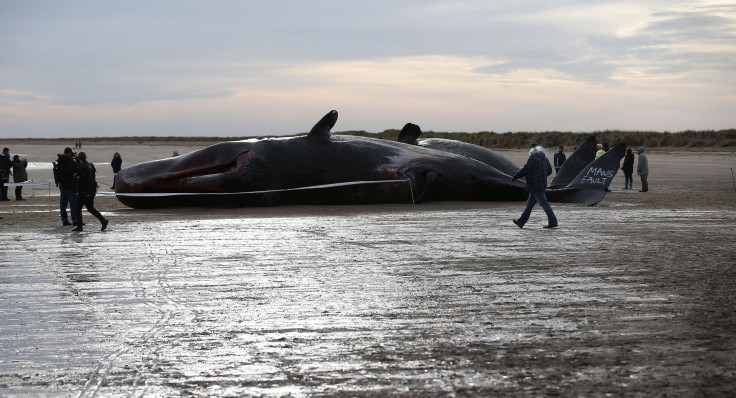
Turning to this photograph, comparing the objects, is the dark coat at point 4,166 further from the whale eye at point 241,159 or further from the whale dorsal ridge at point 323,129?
the whale dorsal ridge at point 323,129

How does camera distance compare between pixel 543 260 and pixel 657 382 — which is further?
pixel 543 260

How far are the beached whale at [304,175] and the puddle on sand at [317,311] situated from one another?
446 centimetres

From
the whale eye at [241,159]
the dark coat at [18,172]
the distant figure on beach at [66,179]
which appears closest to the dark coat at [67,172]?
the distant figure on beach at [66,179]

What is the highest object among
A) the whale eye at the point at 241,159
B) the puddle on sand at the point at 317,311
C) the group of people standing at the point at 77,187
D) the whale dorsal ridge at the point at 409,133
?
the whale dorsal ridge at the point at 409,133

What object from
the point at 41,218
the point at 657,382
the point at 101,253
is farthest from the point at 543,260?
the point at 41,218

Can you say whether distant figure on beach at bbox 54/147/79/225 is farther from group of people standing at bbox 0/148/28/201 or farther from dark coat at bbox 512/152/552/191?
dark coat at bbox 512/152/552/191

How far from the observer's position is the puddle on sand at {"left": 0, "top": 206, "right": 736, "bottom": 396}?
484 cm

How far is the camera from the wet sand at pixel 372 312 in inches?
187

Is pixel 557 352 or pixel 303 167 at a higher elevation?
pixel 303 167

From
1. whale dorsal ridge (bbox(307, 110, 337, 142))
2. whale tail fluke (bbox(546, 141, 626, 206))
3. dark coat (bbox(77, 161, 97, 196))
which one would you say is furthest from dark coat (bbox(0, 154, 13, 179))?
whale tail fluke (bbox(546, 141, 626, 206))

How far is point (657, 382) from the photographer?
455cm

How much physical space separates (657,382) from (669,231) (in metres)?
7.73

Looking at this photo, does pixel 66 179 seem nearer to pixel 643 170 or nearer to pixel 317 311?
pixel 317 311

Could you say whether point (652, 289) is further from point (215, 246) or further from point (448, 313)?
point (215, 246)
